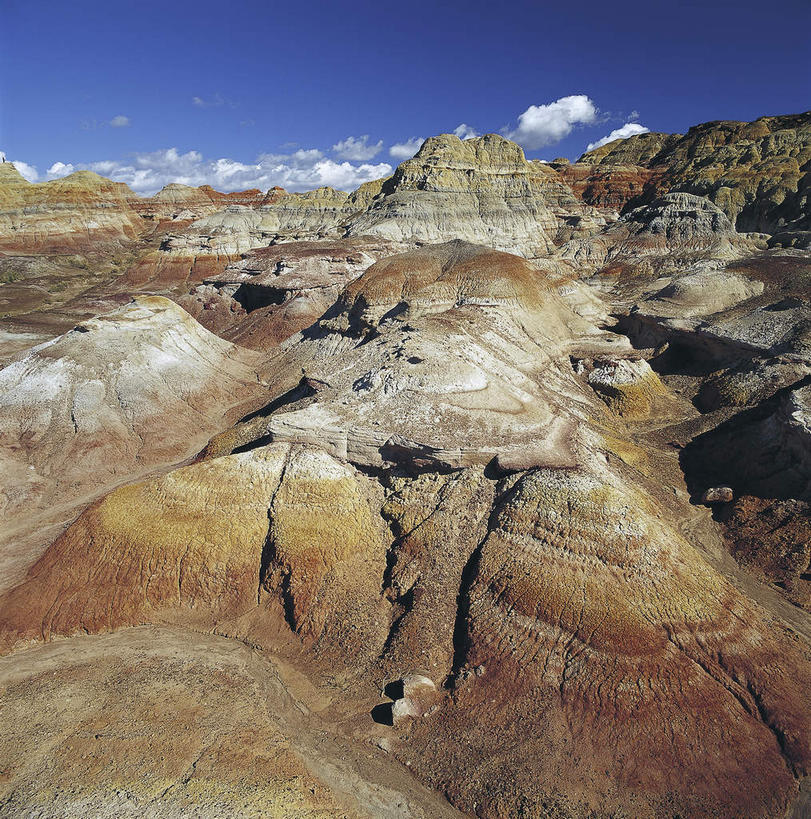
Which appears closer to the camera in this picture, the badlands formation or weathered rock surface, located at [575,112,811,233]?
the badlands formation

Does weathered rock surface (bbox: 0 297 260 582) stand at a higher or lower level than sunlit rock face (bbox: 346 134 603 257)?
lower

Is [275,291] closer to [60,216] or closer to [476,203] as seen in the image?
[476,203]

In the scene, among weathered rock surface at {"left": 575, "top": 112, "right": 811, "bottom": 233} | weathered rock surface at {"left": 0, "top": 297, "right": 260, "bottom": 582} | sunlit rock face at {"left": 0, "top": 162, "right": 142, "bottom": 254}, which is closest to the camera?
weathered rock surface at {"left": 0, "top": 297, "right": 260, "bottom": 582}

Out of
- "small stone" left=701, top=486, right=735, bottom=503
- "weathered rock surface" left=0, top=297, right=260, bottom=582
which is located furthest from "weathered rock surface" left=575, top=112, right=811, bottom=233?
"weathered rock surface" left=0, top=297, right=260, bottom=582

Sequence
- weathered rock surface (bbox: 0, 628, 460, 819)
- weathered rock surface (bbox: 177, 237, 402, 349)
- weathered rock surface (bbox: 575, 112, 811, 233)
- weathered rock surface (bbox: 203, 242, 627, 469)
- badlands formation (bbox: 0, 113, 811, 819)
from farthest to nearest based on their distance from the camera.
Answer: weathered rock surface (bbox: 575, 112, 811, 233) → weathered rock surface (bbox: 177, 237, 402, 349) → weathered rock surface (bbox: 203, 242, 627, 469) → badlands formation (bbox: 0, 113, 811, 819) → weathered rock surface (bbox: 0, 628, 460, 819)

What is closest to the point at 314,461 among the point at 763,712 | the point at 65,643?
the point at 65,643

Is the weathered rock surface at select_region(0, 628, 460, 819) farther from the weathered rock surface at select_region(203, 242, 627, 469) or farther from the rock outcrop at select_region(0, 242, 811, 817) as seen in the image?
the weathered rock surface at select_region(203, 242, 627, 469)

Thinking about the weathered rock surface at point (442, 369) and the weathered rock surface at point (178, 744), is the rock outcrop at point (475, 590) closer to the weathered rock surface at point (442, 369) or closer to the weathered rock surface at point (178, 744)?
the weathered rock surface at point (442, 369)

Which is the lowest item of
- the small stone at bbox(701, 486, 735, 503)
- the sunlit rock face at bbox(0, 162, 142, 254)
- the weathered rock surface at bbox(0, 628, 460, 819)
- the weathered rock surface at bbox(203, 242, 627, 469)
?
the weathered rock surface at bbox(0, 628, 460, 819)
